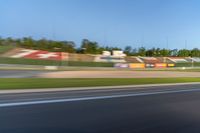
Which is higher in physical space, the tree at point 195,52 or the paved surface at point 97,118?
the tree at point 195,52

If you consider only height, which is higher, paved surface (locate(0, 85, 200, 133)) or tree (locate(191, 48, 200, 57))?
tree (locate(191, 48, 200, 57))

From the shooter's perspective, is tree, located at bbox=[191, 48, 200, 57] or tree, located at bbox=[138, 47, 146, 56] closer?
tree, located at bbox=[138, 47, 146, 56]

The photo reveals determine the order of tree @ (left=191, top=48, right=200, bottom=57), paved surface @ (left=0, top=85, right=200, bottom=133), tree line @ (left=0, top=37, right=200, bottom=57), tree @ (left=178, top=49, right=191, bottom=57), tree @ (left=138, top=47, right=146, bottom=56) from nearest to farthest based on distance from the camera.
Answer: paved surface @ (left=0, top=85, right=200, bottom=133)
tree line @ (left=0, top=37, right=200, bottom=57)
tree @ (left=138, top=47, right=146, bottom=56)
tree @ (left=191, top=48, right=200, bottom=57)
tree @ (left=178, top=49, right=191, bottom=57)

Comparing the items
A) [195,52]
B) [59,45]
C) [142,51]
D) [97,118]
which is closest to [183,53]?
[195,52]

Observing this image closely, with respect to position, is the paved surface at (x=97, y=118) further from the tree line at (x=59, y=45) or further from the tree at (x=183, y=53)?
the tree at (x=183, y=53)

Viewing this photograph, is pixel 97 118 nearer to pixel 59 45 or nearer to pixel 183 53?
pixel 59 45

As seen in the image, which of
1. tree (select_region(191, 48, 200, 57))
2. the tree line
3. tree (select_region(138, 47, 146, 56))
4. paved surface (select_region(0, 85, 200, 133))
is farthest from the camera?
tree (select_region(191, 48, 200, 57))

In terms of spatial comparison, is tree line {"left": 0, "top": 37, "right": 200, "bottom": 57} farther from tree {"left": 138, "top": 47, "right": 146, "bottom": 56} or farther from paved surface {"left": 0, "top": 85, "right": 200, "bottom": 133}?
paved surface {"left": 0, "top": 85, "right": 200, "bottom": 133}

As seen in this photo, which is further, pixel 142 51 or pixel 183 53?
pixel 183 53

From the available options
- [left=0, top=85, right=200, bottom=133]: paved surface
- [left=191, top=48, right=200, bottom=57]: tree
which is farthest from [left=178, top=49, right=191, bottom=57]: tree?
[left=0, top=85, right=200, bottom=133]: paved surface

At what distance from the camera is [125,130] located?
298 inches

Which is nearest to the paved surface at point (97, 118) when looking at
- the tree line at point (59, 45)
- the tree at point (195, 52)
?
the tree line at point (59, 45)

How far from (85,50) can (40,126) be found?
87019mm

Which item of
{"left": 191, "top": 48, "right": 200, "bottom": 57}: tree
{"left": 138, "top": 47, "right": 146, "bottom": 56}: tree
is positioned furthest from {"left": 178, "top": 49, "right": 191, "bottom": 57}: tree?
{"left": 138, "top": 47, "right": 146, "bottom": 56}: tree
